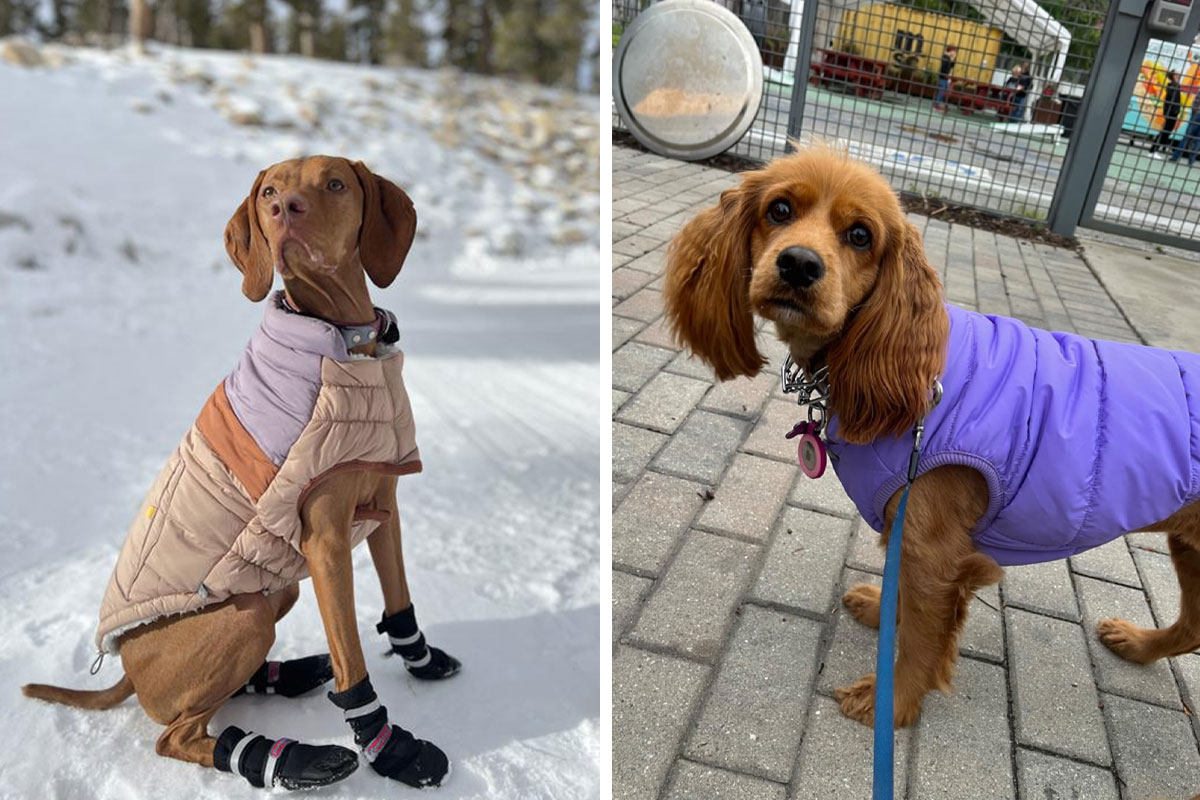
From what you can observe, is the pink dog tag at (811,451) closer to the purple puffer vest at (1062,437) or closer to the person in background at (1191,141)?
the purple puffer vest at (1062,437)

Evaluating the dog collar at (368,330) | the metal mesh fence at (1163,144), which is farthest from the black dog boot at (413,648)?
the metal mesh fence at (1163,144)

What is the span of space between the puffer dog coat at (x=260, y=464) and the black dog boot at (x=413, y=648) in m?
Answer: 0.29

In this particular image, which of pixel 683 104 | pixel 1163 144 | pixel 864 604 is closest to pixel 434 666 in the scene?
pixel 864 604

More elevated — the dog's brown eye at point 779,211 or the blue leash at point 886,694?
the dog's brown eye at point 779,211

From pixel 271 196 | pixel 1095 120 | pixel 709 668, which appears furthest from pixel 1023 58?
pixel 271 196

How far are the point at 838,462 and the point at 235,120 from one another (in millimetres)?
3447

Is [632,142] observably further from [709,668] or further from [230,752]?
[230,752]

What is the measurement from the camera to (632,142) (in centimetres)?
750

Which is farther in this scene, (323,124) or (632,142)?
(632,142)

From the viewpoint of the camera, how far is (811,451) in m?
2.10

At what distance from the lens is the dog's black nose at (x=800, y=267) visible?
1.77 metres

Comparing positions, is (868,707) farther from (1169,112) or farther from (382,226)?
(1169,112)

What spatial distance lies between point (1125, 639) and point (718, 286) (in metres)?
1.53

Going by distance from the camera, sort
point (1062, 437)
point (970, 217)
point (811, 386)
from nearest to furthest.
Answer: point (1062, 437)
point (811, 386)
point (970, 217)
